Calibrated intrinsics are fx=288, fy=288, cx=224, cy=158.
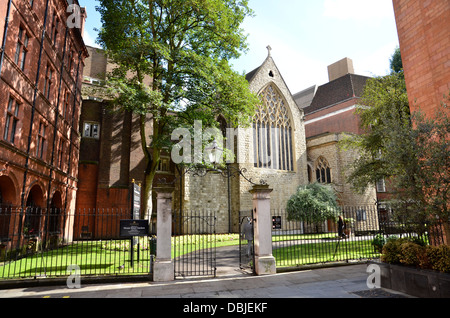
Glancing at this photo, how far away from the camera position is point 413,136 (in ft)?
24.4

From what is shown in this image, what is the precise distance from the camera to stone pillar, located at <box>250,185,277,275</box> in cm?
933

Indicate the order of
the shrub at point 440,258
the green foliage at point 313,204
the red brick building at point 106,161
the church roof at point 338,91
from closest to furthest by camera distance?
the shrub at point 440,258 < the green foliage at point 313,204 < the red brick building at point 106,161 < the church roof at point 338,91

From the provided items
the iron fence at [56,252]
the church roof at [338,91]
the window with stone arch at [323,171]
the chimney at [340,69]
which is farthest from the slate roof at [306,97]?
the iron fence at [56,252]

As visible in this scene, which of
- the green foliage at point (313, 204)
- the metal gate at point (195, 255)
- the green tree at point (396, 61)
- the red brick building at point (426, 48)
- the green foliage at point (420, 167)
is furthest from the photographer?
the green tree at point (396, 61)

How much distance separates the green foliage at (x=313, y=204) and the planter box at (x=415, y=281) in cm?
1400

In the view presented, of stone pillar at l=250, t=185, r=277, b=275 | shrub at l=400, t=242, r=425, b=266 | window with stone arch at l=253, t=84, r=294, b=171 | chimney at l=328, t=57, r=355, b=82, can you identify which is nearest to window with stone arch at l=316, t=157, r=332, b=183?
window with stone arch at l=253, t=84, r=294, b=171

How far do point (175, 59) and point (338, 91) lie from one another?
28.9m

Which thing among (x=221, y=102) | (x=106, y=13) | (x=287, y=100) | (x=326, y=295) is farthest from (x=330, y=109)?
(x=326, y=295)

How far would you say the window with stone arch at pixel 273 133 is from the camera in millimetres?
29234

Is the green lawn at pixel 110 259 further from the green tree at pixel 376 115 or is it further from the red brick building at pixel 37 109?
the green tree at pixel 376 115

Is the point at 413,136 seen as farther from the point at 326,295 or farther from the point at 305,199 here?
the point at 305,199

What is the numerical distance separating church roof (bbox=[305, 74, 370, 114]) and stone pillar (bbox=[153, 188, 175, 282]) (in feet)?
108

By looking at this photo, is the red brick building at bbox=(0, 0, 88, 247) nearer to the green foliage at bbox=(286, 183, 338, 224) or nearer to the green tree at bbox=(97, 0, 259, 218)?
the green tree at bbox=(97, 0, 259, 218)
